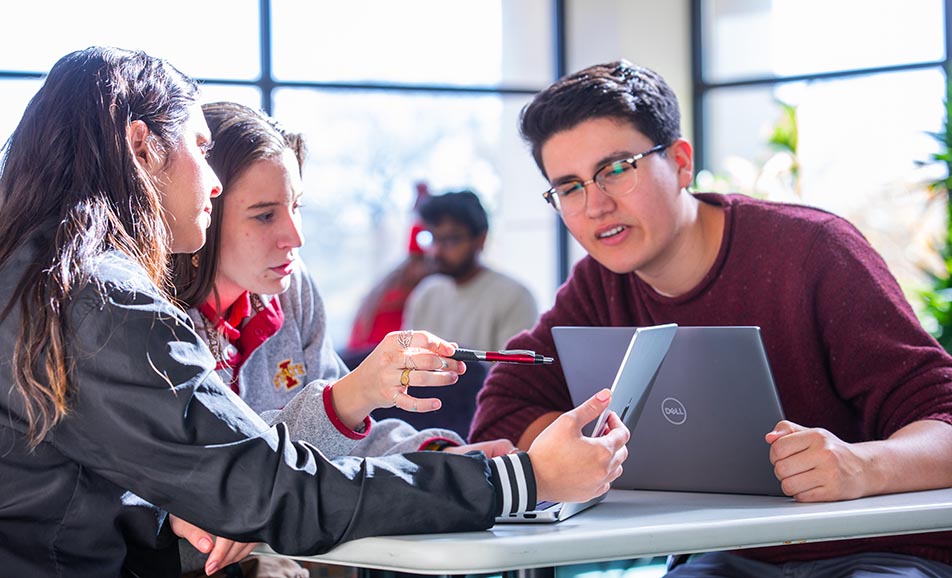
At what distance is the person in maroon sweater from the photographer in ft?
5.38

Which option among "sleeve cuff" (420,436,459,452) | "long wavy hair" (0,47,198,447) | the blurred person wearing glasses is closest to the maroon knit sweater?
"sleeve cuff" (420,436,459,452)

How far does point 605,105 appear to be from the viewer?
195cm

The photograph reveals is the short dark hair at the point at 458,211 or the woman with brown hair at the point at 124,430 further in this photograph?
the short dark hair at the point at 458,211

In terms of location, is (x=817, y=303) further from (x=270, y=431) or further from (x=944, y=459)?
(x=270, y=431)

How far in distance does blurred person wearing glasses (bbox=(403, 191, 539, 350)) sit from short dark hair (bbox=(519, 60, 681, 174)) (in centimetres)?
231

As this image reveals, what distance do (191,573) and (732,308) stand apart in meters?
1.03

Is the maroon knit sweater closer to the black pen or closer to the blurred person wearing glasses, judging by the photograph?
the black pen

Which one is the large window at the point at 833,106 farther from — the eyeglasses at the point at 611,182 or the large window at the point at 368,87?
the eyeglasses at the point at 611,182

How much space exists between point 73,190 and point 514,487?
2.20ft

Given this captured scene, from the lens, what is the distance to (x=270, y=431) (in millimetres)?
1274

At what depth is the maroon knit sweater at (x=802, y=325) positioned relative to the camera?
5.42 ft

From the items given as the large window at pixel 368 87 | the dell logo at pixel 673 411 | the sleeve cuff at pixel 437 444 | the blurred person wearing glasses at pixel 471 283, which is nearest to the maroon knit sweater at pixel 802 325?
the sleeve cuff at pixel 437 444

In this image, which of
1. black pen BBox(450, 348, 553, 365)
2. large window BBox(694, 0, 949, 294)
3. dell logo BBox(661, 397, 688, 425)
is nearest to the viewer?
black pen BBox(450, 348, 553, 365)

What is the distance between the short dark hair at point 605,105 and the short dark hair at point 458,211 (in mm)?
2303
